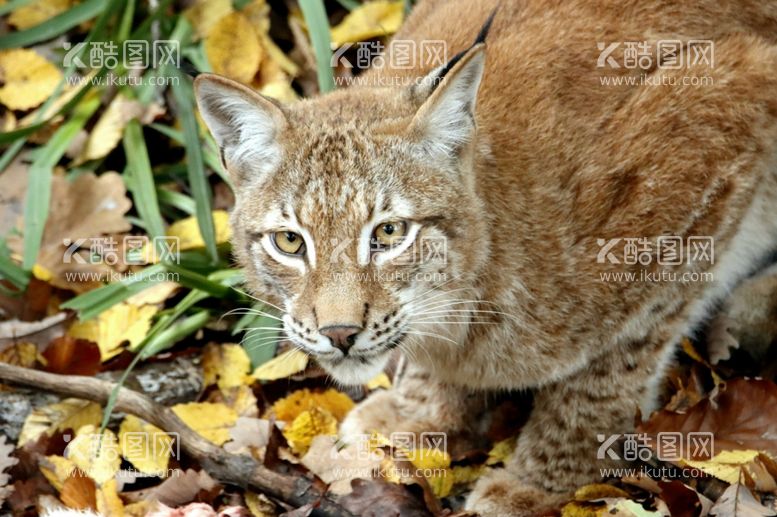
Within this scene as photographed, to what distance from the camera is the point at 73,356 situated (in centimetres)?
582

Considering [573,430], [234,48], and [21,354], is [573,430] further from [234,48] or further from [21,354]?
[234,48]

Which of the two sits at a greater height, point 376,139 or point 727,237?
point 376,139

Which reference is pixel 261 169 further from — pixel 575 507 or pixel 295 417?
pixel 575 507

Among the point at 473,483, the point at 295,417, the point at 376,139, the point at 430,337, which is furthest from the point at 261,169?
the point at 473,483

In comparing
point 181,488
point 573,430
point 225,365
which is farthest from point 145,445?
point 573,430

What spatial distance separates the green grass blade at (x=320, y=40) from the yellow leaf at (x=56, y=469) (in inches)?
100

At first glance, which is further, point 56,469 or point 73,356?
point 73,356

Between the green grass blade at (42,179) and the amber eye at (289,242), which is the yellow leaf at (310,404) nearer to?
the amber eye at (289,242)

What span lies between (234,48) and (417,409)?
2.74 m

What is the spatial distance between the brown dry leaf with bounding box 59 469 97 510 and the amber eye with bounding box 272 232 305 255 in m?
1.46

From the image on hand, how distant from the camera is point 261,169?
4.77 metres

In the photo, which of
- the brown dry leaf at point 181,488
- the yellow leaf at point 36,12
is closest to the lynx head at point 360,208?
the brown dry leaf at point 181,488

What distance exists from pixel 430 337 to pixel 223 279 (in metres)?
1.73

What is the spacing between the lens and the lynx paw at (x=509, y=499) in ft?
16.9
